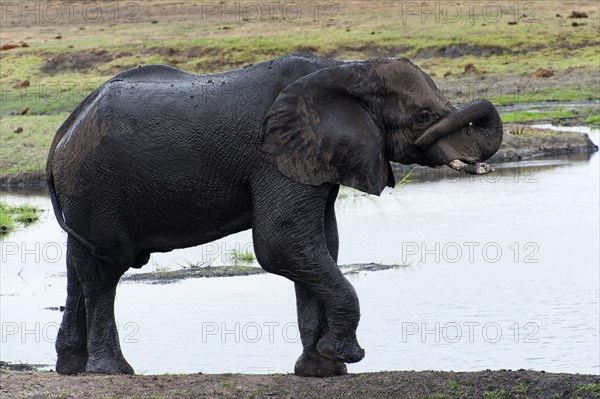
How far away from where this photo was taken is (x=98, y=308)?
8.51 metres

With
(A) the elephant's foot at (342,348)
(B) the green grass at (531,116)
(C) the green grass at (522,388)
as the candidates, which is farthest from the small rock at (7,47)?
(C) the green grass at (522,388)

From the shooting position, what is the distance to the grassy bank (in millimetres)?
30844

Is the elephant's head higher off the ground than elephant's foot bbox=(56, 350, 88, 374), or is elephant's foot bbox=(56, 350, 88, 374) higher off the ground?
the elephant's head

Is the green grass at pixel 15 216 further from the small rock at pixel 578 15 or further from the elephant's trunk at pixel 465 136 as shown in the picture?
the small rock at pixel 578 15

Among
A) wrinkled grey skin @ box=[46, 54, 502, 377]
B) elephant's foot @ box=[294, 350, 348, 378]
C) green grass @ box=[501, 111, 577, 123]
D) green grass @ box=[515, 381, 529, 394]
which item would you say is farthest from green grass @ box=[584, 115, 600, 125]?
green grass @ box=[515, 381, 529, 394]

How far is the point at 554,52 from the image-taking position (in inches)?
1463

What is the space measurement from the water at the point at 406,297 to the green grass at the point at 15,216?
240mm

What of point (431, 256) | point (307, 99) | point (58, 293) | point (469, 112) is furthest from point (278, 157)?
point (431, 256)

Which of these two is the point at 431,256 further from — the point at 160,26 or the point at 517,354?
the point at 160,26

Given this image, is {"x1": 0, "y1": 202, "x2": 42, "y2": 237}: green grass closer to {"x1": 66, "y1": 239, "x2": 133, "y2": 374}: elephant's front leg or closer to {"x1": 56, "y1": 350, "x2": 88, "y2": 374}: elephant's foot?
{"x1": 56, "y1": 350, "x2": 88, "y2": 374}: elephant's foot

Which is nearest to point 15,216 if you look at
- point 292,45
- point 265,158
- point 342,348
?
point 265,158

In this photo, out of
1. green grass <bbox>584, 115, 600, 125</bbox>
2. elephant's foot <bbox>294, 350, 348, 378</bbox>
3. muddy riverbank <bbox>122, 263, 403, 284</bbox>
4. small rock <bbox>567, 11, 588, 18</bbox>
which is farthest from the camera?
small rock <bbox>567, 11, 588, 18</bbox>

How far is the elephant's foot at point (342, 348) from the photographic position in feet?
25.9

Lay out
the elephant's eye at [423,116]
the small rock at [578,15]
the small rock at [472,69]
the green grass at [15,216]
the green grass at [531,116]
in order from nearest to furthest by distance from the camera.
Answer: the elephant's eye at [423,116]
the green grass at [15,216]
the green grass at [531,116]
the small rock at [472,69]
the small rock at [578,15]
